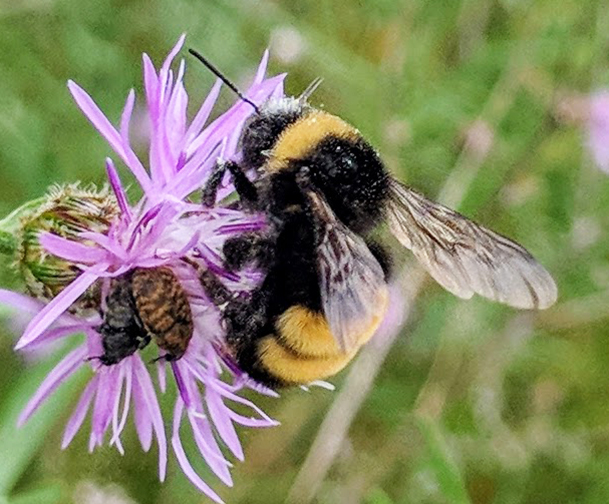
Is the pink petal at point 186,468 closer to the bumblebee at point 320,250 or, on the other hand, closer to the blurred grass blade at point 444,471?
the bumblebee at point 320,250

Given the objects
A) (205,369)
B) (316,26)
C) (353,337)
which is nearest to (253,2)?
(316,26)

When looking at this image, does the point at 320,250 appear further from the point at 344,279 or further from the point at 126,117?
the point at 126,117

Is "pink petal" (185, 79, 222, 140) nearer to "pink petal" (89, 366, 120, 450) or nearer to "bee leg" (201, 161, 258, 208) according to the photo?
"bee leg" (201, 161, 258, 208)

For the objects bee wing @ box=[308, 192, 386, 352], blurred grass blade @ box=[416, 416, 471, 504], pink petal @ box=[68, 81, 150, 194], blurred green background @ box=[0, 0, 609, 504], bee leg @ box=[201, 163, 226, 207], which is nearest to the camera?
bee wing @ box=[308, 192, 386, 352]

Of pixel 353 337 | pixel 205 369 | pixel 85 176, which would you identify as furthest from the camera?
pixel 85 176

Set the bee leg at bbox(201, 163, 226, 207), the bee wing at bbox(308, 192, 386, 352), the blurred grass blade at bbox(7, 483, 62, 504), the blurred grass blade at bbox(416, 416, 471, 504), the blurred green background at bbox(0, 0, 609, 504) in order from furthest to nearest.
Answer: the blurred green background at bbox(0, 0, 609, 504) → the blurred grass blade at bbox(416, 416, 471, 504) → the blurred grass blade at bbox(7, 483, 62, 504) → the bee leg at bbox(201, 163, 226, 207) → the bee wing at bbox(308, 192, 386, 352)

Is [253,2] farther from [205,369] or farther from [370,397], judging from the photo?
[205,369]

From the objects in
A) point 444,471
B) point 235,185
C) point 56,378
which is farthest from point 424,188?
point 56,378

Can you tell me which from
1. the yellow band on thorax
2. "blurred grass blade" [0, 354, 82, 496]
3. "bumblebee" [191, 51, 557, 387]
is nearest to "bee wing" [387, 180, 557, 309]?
"bumblebee" [191, 51, 557, 387]
